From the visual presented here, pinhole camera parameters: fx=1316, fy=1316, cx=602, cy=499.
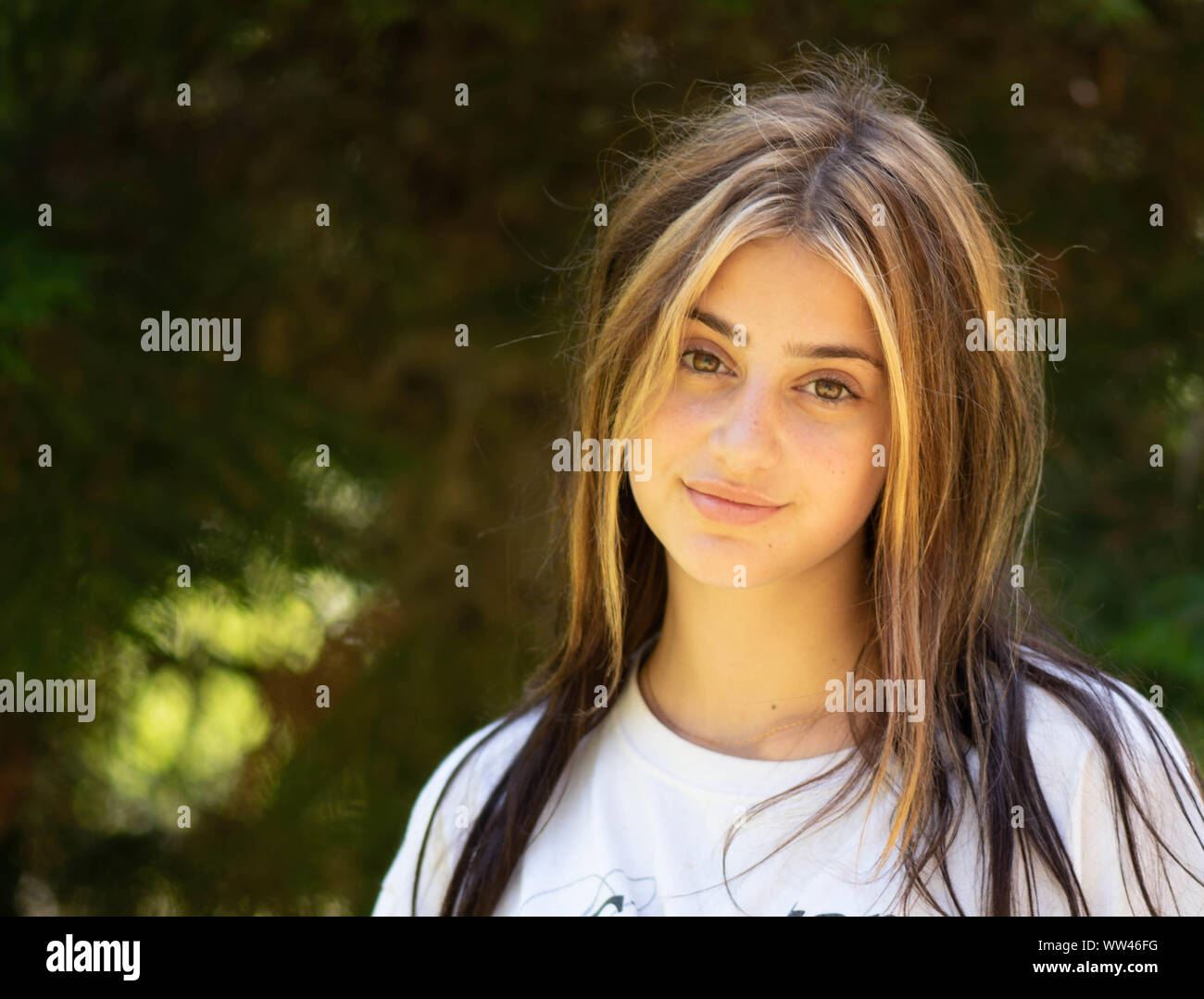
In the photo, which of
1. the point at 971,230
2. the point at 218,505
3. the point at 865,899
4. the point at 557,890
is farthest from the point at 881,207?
the point at 218,505

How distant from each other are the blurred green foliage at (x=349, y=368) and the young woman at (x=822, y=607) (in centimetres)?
76

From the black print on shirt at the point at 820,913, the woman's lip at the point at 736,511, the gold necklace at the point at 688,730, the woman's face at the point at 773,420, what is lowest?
the black print on shirt at the point at 820,913

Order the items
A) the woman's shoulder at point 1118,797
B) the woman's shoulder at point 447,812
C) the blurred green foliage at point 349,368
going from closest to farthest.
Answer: the woman's shoulder at point 1118,797
the woman's shoulder at point 447,812
the blurred green foliage at point 349,368

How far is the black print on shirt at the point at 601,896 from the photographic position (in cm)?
152

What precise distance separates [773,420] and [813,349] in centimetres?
9

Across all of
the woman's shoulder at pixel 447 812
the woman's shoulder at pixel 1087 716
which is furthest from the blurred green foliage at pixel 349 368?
the woman's shoulder at pixel 1087 716

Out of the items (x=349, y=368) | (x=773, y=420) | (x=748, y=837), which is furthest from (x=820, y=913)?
(x=349, y=368)

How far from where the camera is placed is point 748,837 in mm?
1494

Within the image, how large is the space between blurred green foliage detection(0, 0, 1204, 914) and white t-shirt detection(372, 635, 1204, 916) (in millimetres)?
751

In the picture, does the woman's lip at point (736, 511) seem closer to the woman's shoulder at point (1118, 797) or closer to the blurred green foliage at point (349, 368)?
the woman's shoulder at point (1118, 797)

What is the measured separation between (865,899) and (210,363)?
181cm

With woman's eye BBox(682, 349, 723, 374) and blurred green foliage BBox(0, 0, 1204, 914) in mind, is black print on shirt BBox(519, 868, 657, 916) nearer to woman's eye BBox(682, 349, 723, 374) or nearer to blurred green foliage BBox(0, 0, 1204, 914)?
woman's eye BBox(682, 349, 723, 374)

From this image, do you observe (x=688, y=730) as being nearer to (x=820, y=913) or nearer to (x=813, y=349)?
(x=820, y=913)

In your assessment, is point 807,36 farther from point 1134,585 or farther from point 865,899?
point 865,899
